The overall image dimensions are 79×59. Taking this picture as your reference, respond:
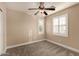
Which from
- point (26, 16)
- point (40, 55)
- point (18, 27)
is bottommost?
point (40, 55)

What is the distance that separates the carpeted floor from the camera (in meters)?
1.77

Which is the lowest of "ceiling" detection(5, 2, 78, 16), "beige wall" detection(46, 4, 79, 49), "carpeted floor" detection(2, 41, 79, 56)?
"carpeted floor" detection(2, 41, 79, 56)

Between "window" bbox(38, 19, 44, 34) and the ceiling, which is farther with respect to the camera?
"window" bbox(38, 19, 44, 34)

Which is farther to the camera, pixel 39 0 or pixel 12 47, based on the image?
pixel 12 47

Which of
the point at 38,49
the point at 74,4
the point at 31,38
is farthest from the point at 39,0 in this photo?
the point at 38,49

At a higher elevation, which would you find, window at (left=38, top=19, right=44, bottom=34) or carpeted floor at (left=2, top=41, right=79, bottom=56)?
window at (left=38, top=19, right=44, bottom=34)

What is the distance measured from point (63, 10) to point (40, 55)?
976 millimetres

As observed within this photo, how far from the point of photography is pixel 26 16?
6.20 feet

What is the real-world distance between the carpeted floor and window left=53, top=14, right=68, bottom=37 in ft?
0.95

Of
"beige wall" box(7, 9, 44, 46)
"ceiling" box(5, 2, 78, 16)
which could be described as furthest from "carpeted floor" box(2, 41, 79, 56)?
"ceiling" box(5, 2, 78, 16)

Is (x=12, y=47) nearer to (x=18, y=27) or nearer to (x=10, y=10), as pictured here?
(x=18, y=27)

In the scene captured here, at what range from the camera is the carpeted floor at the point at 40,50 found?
1.77m

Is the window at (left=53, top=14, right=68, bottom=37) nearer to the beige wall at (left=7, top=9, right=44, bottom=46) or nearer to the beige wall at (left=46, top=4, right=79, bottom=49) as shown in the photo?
the beige wall at (left=46, top=4, right=79, bottom=49)

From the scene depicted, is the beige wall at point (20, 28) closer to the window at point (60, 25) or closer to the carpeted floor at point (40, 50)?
the carpeted floor at point (40, 50)
